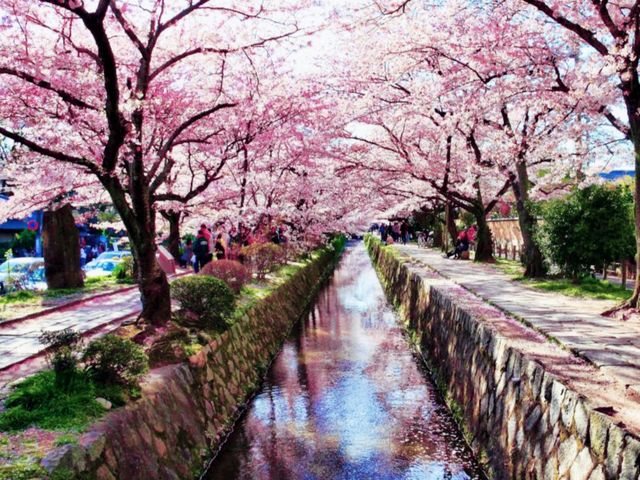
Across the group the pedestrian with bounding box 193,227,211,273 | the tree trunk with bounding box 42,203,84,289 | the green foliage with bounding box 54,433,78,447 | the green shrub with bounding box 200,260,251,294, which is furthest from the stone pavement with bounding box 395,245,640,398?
the tree trunk with bounding box 42,203,84,289

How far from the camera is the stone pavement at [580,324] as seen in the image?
6.37m

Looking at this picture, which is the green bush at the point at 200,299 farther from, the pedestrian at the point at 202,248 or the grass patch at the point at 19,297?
the pedestrian at the point at 202,248

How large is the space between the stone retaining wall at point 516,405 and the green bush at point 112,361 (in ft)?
13.7

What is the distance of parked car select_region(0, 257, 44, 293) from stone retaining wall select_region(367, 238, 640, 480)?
10.9 m

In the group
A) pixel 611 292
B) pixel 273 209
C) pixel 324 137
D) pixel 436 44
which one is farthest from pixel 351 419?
pixel 324 137

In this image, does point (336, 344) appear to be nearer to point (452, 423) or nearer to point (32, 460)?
point (452, 423)

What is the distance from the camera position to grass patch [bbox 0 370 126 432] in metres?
5.27

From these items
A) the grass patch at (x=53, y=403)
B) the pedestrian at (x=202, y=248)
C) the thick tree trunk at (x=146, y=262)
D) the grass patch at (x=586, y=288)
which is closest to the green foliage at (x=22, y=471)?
the grass patch at (x=53, y=403)

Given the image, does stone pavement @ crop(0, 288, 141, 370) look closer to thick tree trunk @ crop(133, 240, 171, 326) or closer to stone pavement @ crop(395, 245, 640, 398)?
thick tree trunk @ crop(133, 240, 171, 326)

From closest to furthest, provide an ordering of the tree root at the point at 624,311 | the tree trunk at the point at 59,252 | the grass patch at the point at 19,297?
1. the tree root at the point at 624,311
2. the grass patch at the point at 19,297
3. the tree trunk at the point at 59,252

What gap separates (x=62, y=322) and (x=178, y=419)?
5159mm

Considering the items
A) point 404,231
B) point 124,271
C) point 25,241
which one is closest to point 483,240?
point 124,271

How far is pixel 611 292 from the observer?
12508 millimetres

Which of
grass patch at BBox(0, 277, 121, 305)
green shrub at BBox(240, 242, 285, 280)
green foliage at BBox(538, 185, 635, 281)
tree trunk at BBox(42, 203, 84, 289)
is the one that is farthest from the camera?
green shrub at BBox(240, 242, 285, 280)
